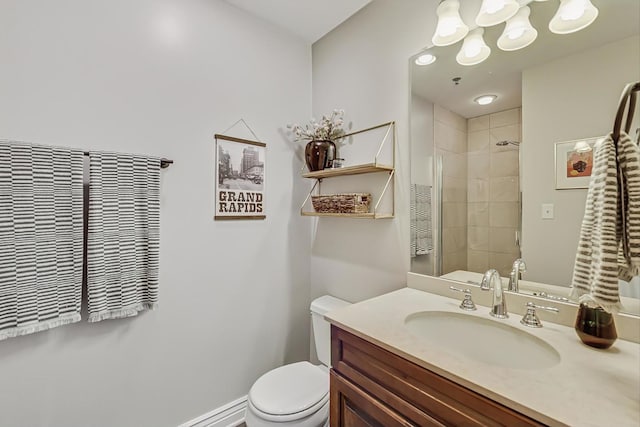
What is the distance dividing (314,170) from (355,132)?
0.34 metres

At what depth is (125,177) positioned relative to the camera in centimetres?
131

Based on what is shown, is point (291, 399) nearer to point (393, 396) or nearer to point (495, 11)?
point (393, 396)

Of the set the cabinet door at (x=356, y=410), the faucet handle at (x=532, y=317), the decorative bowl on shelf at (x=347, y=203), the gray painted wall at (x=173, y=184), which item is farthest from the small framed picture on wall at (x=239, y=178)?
the faucet handle at (x=532, y=317)

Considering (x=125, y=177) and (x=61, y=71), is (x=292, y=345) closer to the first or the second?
(x=125, y=177)

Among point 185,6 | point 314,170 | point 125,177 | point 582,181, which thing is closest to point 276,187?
point 314,170

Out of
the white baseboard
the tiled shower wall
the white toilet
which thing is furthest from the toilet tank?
the tiled shower wall

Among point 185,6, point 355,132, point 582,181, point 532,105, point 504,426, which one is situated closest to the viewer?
point 504,426

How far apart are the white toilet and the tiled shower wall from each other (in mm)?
924

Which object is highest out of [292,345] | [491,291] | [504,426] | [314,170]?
[314,170]

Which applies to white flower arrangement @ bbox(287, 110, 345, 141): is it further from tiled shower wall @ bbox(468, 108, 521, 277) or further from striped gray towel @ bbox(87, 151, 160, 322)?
striped gray towel @ bbox(87, 151, 160, 322)

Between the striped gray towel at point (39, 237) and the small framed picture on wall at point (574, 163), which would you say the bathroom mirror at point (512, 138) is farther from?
the striped gray towel at point (39, 237)

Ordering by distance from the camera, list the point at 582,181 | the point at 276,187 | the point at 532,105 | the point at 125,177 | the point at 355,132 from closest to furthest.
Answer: the point at 582,181, the point at 532,105, the point at 125,177, the point at 355,132, the point at 276,187

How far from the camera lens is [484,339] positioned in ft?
3.56

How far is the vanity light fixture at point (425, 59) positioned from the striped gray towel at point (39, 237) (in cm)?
160
